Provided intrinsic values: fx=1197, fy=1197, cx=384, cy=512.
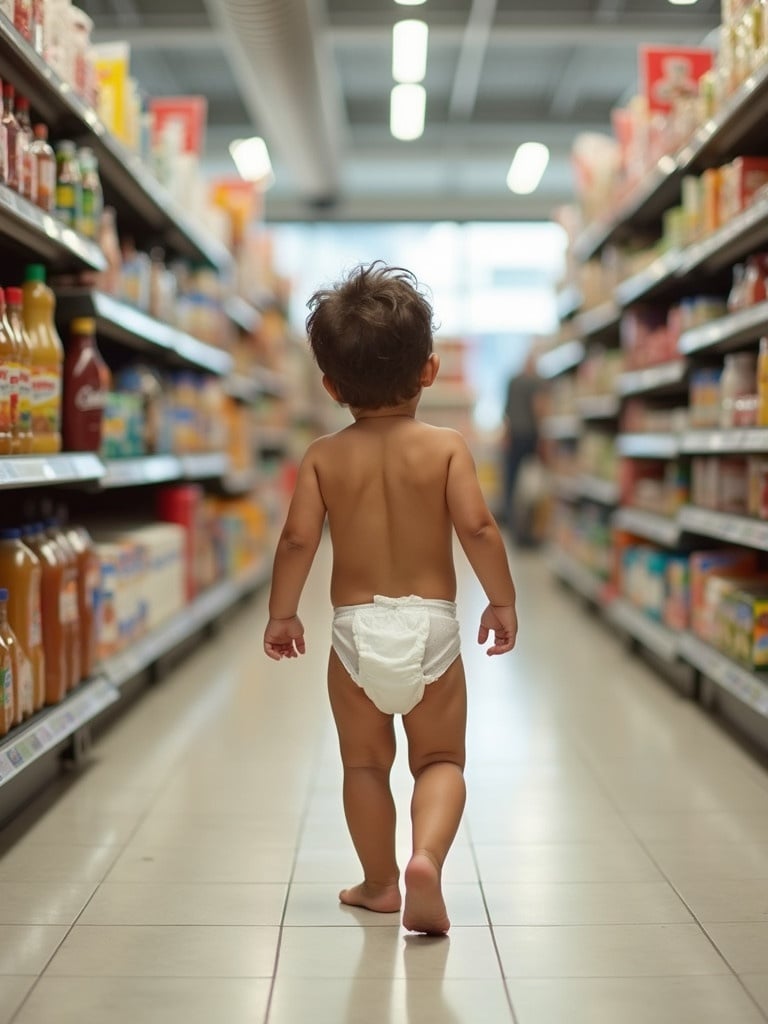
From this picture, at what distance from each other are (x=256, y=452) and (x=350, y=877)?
230 inches

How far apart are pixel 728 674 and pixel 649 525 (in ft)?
4.82

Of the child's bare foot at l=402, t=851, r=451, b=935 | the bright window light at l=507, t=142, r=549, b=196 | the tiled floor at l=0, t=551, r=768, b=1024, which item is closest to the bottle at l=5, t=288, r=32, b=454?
the tiled floor at l=0, t=551, r=768, b=1024

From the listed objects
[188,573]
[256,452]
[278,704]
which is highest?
[256,452]

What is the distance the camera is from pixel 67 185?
3.42 metres

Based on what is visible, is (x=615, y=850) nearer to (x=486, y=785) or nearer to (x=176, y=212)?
(x=486, y=785)

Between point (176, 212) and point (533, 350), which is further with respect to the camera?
point (533, 350)

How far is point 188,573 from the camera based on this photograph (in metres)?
5.43

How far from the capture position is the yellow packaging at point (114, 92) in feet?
13.6

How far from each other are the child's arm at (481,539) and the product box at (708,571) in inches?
79.3

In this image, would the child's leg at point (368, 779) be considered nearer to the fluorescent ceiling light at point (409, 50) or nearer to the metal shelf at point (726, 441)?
the metal shelf at point (726, 441)

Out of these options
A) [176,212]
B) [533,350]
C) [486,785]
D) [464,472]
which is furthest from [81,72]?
[533,350]

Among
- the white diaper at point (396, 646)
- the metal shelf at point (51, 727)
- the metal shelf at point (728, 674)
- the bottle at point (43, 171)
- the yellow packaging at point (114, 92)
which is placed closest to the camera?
the white diaper at point (396, 646)

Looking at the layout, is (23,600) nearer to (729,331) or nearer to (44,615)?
(44,615)

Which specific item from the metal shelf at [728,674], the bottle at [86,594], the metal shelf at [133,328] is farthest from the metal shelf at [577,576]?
the bottle at [86,594]
